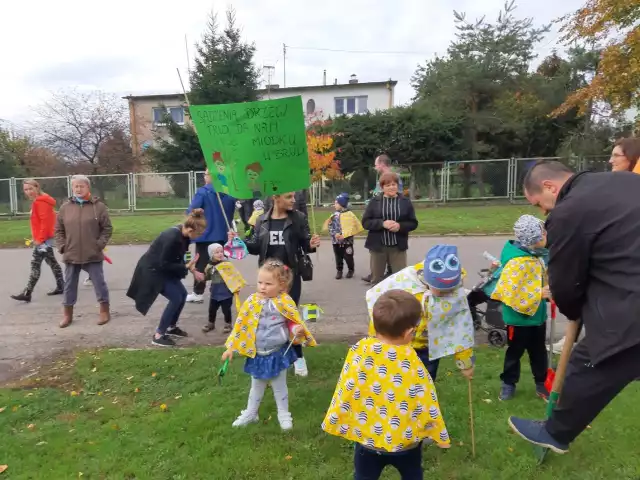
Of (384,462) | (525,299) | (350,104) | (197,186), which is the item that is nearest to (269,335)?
(384,462)

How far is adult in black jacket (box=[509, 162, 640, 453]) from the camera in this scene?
232 cm

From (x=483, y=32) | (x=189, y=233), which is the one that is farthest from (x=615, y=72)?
(x=189, y=233)

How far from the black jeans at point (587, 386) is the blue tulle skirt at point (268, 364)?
187cm

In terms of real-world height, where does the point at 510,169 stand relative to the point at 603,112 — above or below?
below

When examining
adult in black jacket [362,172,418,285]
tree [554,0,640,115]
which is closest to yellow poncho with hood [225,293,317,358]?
adult in black jacket [362,172,418,285]

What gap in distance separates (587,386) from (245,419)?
2.41 meters

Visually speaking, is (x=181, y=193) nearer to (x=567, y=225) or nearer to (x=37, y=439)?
(x=37, y=439)

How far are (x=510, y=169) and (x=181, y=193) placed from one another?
50.9ft

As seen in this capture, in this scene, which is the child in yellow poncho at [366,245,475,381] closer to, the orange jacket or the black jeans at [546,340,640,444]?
the black jeans at [546,340,640,444]

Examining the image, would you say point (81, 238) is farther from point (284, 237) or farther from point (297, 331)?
point (297, 331)

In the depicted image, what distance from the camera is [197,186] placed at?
23.7m

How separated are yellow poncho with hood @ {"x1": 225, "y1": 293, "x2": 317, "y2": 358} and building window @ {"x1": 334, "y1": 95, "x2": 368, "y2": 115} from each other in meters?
34.3

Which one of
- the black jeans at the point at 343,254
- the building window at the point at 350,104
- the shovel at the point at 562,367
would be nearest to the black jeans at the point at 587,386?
the shovel at the point at 562,367

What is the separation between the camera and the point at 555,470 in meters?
3.21
